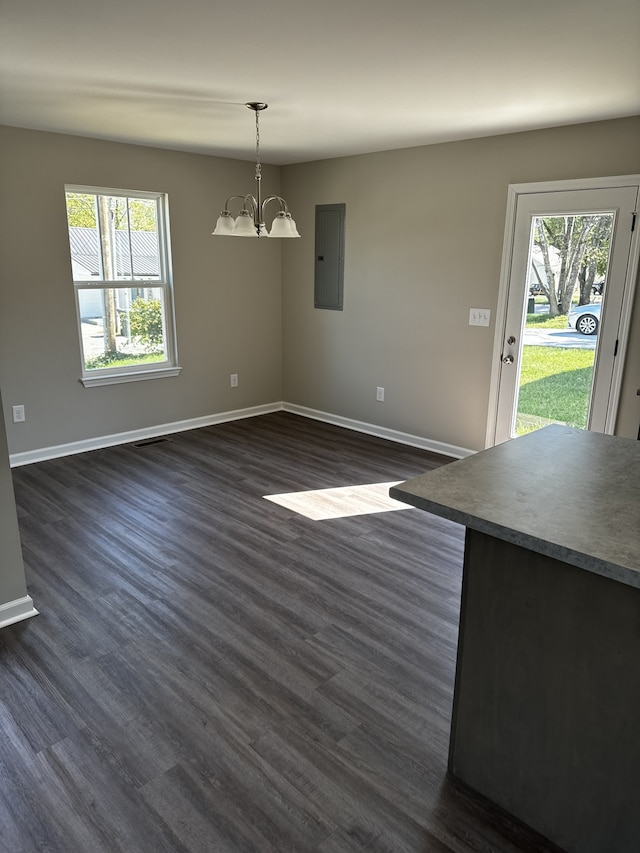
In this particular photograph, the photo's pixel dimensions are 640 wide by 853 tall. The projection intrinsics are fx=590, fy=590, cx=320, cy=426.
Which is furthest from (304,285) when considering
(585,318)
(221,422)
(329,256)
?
(585,318)

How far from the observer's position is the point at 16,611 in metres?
2.68

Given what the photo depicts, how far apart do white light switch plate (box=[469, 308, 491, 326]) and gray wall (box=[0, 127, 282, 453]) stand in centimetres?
230

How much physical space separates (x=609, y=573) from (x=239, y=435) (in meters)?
4.46

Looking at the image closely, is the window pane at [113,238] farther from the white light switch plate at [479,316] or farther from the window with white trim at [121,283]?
the white light switch plate at [479,316]

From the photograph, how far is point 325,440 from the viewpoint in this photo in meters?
5.43

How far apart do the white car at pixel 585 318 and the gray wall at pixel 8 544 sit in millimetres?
3568

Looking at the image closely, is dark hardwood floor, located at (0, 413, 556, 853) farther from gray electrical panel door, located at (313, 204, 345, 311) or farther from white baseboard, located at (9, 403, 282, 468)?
gray electrical panel door, located at (313, 204, 345, 311)

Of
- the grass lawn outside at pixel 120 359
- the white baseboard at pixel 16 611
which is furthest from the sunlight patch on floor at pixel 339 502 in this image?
the grass lawn outside at pixel 120 359

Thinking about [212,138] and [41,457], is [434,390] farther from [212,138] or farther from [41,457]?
[41,457]

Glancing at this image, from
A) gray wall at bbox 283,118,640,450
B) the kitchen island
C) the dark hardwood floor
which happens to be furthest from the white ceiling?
the dark hardwood floor

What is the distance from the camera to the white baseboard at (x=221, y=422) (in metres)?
4.80

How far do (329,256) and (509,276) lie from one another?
1.87 metres

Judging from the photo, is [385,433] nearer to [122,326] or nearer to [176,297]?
[176,297]

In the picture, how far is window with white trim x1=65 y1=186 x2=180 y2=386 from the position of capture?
4777 millimetres
